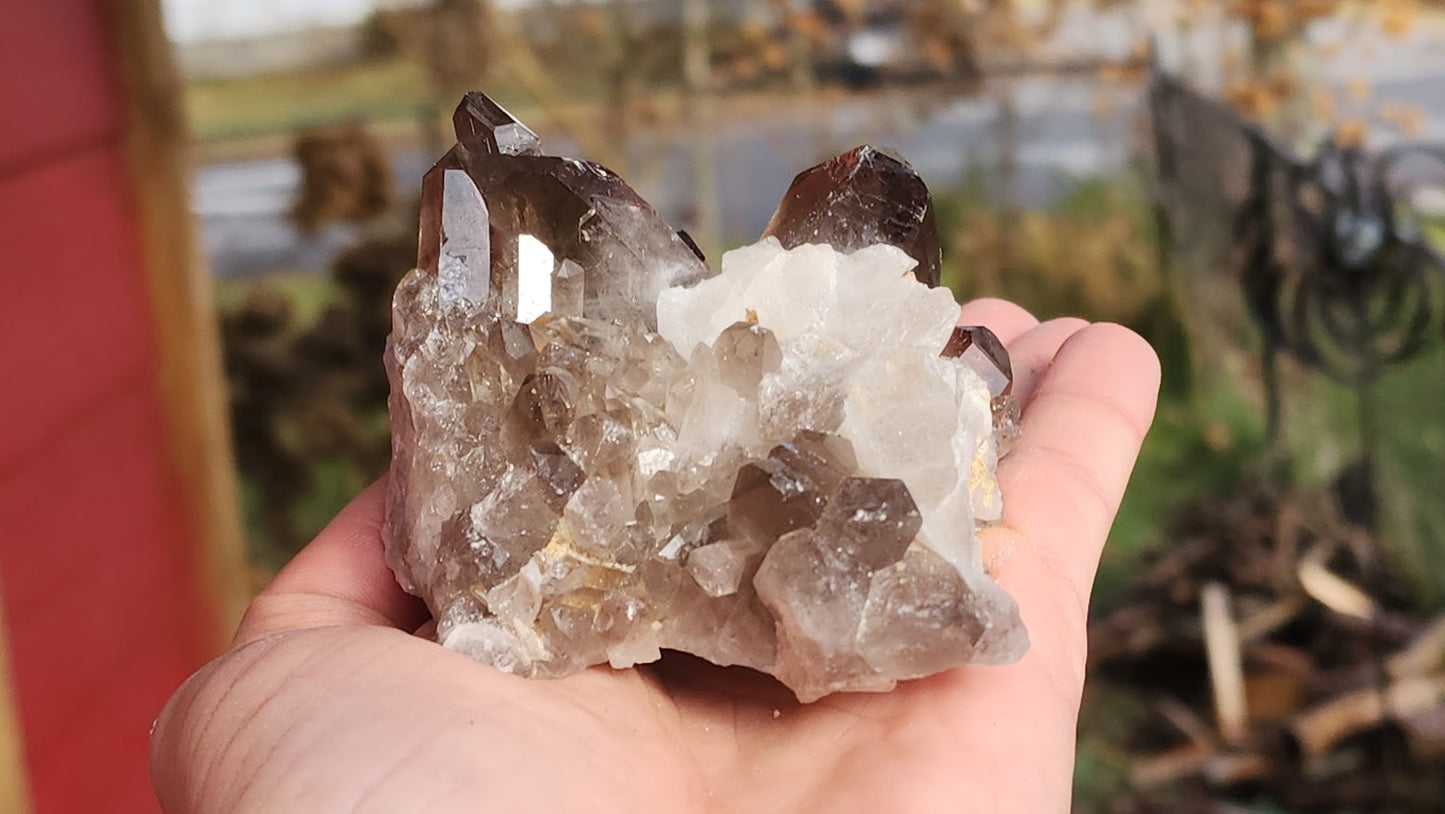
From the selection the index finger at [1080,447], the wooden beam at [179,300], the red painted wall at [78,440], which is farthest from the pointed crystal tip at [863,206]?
the wooden beam at [179,300]

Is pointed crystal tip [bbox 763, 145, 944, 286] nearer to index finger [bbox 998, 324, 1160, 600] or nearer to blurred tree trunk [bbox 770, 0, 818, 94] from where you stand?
index finger [bbox 998, 324, 1160, 600]

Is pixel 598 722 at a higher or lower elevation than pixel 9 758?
higher

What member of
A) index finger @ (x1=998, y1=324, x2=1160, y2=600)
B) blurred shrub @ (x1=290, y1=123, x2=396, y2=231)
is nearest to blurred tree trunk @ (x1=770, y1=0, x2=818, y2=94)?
blurred shrub @ (x1=290, y1=123, x2=396, y2=231)

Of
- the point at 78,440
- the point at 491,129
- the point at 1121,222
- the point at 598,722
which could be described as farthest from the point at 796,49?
the point at 598,722

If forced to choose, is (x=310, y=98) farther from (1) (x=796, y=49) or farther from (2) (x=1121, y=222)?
(2) (x=1121, y=222)

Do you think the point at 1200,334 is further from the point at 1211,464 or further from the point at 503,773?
the point at 503,773

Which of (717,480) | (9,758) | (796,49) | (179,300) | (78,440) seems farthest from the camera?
(796,49)

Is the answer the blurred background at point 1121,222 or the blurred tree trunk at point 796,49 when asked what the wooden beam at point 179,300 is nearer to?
the blurred background at point 1121,222

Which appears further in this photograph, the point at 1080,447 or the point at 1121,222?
the point at 1121,222
